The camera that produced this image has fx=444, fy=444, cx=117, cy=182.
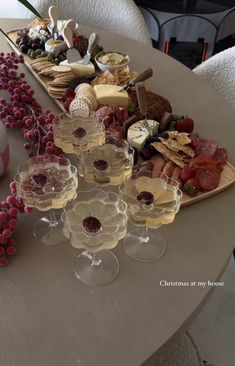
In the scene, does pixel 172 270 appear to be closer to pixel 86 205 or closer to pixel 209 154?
pixel 86 205

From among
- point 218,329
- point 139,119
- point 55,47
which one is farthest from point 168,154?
point 218,329

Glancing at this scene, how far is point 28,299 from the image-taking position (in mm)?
695

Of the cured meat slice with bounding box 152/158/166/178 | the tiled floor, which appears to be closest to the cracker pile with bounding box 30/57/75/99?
the cured meat slice with bounding box 152/158/166/178

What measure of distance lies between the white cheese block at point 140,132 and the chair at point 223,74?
0.45m

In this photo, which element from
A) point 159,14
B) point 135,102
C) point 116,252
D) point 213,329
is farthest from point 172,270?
point 159,14

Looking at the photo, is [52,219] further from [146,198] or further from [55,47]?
[55,47]

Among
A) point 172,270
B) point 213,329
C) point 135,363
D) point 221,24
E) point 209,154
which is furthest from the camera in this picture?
point 221,24

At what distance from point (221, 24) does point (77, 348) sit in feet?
6.50

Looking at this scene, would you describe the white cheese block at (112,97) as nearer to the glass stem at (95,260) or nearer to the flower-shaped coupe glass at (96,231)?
the flower-shaped coupe glass at (96,231)

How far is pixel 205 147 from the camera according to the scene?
0.95 m

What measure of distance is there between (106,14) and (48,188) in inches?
42.1

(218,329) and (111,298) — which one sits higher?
(111,298)

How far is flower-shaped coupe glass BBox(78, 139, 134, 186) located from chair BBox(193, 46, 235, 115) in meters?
0.59

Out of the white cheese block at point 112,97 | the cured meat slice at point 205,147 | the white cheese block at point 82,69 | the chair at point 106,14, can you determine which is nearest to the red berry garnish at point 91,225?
the cured meat slice at point 205,147
